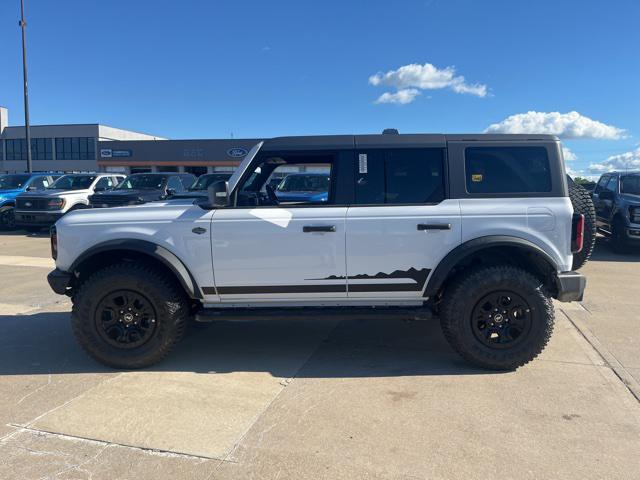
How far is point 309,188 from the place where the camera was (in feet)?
21.1

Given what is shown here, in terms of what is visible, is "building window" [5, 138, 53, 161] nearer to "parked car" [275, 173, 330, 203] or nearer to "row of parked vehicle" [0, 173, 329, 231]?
"row of parked vehicle" [0, 173, 329, 231]

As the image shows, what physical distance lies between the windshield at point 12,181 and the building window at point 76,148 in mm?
43233

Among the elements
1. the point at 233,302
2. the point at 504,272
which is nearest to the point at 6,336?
the point at 233,302

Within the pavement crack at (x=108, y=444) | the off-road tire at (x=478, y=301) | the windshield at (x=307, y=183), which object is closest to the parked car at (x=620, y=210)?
the windshield at (x=307, y=183)

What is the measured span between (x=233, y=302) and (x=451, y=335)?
1846 millimetres

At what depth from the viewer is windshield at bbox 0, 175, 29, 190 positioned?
52.1 ft

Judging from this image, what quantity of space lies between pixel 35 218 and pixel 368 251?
12.6 metres

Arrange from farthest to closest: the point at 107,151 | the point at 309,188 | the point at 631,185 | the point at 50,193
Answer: the point at 107,151, the point at 50,193, the point at 631,185, the point at 309,188

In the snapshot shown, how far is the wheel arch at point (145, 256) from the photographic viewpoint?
400cm

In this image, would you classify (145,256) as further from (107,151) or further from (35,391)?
(107,151)

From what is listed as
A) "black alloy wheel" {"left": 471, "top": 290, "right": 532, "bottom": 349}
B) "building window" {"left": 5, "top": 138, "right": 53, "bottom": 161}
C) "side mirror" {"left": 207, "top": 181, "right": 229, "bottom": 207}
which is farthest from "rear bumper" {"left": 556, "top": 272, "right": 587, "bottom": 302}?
"building window" {"left": 5, "top": 138, "right": 53, "bottom": 161}

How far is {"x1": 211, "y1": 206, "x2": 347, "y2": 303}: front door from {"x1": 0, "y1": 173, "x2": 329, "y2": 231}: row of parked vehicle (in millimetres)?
6827

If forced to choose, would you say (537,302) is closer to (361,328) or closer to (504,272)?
(504,272)

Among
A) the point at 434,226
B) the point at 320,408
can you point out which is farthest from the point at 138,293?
the point at 434,226
